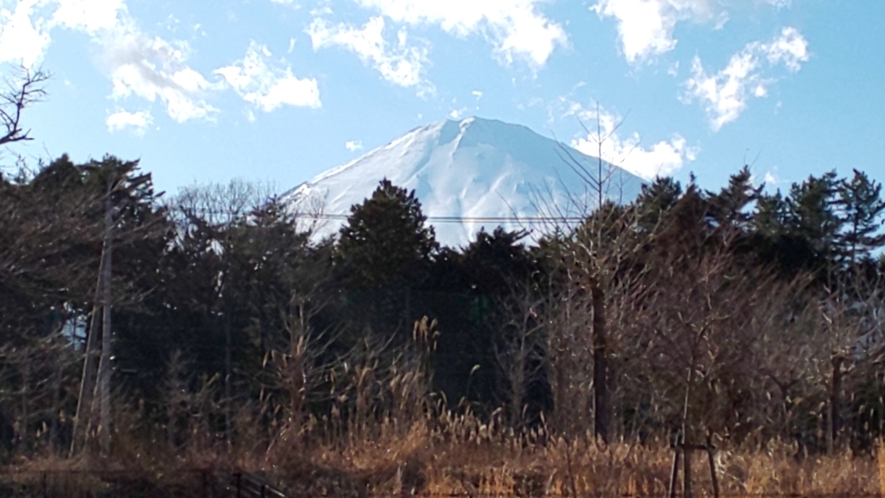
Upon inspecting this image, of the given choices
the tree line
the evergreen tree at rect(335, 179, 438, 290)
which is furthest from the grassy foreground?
the evergreen tree at rect(335, 179, 438, 290)

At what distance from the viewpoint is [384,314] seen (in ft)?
86.2

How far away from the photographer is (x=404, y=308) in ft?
86.0

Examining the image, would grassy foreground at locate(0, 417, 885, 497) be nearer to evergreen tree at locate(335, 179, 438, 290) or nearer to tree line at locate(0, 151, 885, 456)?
tree line at locate(0, 151, 885, 456)

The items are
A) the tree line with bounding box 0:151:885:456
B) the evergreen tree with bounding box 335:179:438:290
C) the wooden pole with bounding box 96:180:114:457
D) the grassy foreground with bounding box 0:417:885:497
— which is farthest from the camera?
the evergreen tree with bounding box 335:179:438:290

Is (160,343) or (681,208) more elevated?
(681,208)

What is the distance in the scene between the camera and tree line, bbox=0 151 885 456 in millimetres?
12289

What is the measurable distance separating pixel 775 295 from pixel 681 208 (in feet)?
11.5

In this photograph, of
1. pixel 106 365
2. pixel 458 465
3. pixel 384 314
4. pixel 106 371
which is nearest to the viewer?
pixel 458 465

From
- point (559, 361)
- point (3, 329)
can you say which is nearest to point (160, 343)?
point (3, 329)

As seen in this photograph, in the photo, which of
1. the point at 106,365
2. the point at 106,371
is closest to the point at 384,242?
the point at 106,365

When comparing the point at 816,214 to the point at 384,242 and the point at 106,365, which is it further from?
the point at 106,365

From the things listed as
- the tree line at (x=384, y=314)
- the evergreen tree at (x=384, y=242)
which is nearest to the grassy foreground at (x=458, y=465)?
the tree line at (x=384, y=314)

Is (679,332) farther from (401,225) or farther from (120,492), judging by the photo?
(401,225)

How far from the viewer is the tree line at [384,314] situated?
1229 centimetres
